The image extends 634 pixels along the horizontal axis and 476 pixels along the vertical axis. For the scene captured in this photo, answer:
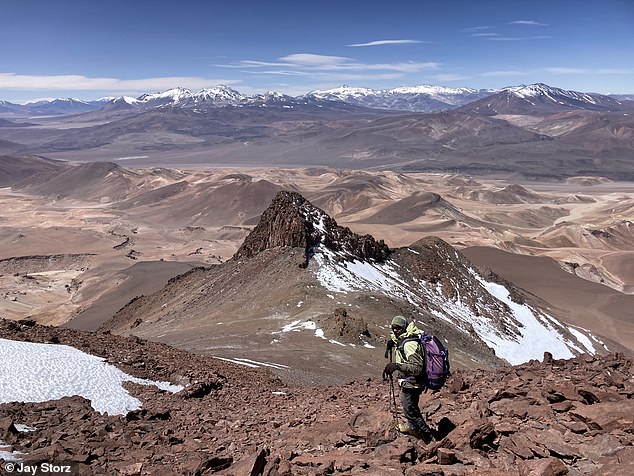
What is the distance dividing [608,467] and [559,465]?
48 centimetres

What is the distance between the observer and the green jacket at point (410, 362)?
670 centimetres

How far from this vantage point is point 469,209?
13488 cm

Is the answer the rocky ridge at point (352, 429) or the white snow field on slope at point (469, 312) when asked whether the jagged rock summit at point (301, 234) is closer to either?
the white snow field on slope at point (469, 312)

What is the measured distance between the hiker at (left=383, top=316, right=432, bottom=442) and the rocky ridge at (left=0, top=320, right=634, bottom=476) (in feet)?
0.87

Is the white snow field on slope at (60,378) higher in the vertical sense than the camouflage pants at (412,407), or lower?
lower

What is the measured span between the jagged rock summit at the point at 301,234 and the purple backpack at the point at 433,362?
25962mm

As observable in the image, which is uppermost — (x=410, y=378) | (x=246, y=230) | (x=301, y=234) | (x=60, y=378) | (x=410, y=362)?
(x=410, y=362)

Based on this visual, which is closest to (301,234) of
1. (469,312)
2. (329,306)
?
(329,306)

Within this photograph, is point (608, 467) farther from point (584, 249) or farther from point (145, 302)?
point (584, 249)

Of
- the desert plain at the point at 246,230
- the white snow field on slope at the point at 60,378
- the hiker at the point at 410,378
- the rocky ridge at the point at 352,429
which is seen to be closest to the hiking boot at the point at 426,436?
the hiker at the point at 410,378

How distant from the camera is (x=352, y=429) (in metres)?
7.67

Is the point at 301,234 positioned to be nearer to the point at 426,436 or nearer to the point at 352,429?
the point at 352,429

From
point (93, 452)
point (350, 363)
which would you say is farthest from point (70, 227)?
point (93, 452)

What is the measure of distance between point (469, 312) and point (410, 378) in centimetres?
3209
